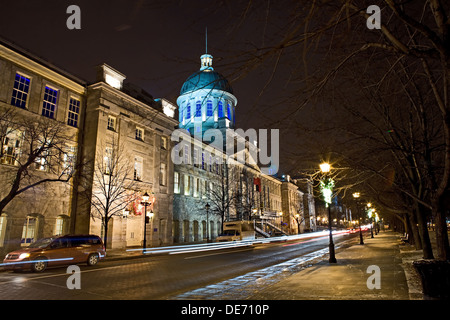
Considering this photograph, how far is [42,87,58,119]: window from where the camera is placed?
922 inches

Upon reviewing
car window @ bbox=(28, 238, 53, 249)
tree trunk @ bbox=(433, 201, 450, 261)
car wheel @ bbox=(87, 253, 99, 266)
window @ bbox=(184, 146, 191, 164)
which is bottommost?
car wheel @ bbox=(87, 253, 99, 266)

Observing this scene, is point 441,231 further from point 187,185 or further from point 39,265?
point 187,185

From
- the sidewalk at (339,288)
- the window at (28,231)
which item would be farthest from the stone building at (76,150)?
the sidewalk at (339,288)

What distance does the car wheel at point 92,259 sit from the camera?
1559cm

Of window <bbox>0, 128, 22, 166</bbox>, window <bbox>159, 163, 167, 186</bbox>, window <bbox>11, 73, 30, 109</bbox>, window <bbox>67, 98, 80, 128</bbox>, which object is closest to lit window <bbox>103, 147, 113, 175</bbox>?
window <bbox>67, 98, 80, 128</bbox>

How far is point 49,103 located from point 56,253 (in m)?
14.5

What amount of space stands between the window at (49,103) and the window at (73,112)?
1.48 metres

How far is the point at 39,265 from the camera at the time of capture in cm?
1329

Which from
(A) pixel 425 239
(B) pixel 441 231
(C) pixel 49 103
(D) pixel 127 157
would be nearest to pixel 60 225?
(D) pixel 127 157

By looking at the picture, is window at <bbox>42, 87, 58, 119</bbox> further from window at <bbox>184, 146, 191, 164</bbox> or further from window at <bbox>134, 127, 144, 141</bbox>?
window at <bbox>184, 146, 191, 164</bbox>

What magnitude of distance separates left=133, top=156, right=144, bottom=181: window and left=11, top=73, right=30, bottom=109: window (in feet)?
35.8

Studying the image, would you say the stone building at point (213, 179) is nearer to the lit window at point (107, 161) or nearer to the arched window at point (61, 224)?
the lit window at point (107, 161)
